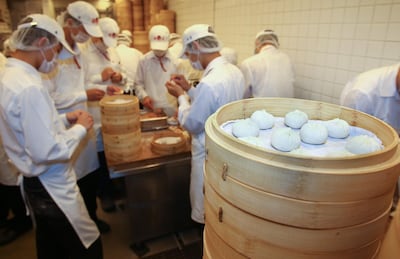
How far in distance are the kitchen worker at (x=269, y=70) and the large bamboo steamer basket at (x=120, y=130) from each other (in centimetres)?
141

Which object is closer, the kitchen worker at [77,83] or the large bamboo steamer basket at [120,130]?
the large bamboo steamer basket at [120,130]

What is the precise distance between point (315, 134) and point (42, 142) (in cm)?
141

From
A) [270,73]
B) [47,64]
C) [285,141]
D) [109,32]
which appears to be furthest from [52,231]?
[270,73]

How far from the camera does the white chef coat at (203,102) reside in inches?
74.1

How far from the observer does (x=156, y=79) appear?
3.37 m

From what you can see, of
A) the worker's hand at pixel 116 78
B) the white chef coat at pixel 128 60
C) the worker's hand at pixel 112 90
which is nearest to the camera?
the worker's hand at pixel 112 90

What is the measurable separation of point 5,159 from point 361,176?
9.47 ft

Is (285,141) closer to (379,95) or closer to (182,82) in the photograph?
(379,95)

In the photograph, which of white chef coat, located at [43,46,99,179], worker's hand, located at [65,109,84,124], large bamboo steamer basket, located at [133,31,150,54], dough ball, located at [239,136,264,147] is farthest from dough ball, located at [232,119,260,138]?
large bamboo steamer basket, located at [133,31,150,54]

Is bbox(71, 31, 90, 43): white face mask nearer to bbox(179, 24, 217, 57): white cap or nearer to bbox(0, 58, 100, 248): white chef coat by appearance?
bbox(0, 58, 100, 248): white chef coat

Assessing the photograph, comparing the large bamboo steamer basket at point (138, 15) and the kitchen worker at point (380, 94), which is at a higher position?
the large bamboo steamer basket at point (138, 15)

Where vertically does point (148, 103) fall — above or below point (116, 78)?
below

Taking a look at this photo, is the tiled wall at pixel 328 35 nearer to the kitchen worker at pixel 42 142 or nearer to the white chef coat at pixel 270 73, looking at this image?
the white chef coat at pixel 270 73

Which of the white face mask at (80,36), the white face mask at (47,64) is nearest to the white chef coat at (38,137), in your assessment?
the white face mask at (47,64)
